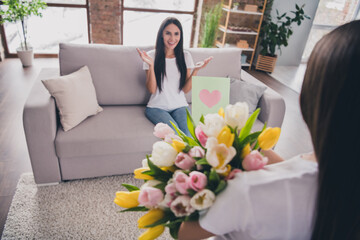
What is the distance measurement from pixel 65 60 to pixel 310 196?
1.98 metres

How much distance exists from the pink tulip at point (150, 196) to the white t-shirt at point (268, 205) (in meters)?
0.12

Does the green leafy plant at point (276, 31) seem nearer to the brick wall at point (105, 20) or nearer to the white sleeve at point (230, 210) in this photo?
the brick wall at point (105, 20)

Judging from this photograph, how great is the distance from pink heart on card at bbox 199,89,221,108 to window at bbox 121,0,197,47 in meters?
4.12

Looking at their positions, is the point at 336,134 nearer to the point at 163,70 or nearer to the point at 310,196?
the point at 310,196

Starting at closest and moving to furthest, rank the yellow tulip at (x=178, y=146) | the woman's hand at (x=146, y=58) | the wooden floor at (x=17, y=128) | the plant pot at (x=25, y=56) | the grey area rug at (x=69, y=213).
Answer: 1. the yellow tulip at (x=178, y=146)
2. the grey area rug at (x=69, y=213)
3. the woman's hand at (x=146, y=58)
4. the wooden floor at (x=17, y=128)
5. the plant pot at (x=25, y=56)

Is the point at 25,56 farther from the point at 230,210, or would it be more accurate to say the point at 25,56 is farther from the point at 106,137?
the point at 230,210

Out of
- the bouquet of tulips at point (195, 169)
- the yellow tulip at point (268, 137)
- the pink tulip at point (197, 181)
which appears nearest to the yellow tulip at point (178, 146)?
the bouquet of tulips at point (195, 169)

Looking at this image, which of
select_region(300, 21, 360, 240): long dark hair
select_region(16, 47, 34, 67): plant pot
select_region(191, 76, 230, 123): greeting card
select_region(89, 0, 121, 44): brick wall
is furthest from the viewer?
select_region(89, 0, 121, 44): brick wall

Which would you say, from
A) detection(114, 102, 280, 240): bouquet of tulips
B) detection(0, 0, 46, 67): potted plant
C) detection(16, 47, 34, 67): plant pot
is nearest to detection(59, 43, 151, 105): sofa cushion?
detection(114, 102, 280, 240): bouquet of tulips

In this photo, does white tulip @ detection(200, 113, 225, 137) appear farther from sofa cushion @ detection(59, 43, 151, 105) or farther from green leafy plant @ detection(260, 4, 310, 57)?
green leafy plant @ detection(260, 4, 310, 57)

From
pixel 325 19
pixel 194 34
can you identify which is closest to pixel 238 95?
pixel 194 34

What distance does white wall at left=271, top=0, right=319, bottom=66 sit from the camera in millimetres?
4876

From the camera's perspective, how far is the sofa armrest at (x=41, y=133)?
5.35 ft

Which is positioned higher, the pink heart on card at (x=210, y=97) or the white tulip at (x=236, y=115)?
the white tulip at (x=236, y=115)
